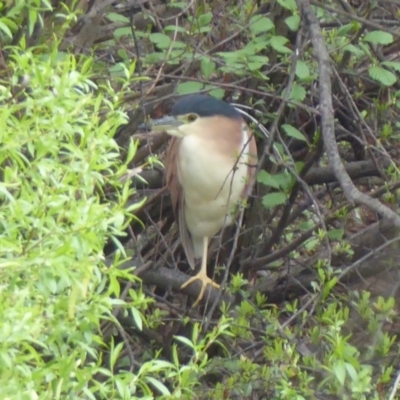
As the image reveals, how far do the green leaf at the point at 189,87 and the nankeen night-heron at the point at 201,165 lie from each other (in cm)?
56

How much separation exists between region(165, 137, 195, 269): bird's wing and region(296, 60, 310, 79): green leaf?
1047 millimetres

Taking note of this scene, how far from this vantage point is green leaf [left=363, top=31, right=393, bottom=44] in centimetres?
270

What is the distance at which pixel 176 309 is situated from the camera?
346cm

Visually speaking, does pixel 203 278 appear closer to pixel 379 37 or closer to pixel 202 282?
pixel 202 282

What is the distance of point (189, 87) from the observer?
120 inches

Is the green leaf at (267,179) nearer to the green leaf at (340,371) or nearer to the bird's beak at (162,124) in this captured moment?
the bird's beak at (162,124)

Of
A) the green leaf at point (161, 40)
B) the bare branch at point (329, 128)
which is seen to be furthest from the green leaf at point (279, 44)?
the green leaf at point (161, 40)

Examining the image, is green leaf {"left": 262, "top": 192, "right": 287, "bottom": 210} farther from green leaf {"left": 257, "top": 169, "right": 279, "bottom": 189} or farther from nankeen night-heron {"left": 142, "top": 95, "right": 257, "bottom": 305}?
nankeen night-heron {"left": 142, "top": 95, "right": 257, "bottom": 305}

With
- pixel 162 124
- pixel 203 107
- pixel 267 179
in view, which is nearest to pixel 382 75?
pixel 267 179

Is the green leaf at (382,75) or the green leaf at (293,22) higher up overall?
the green leaf at (293,22)

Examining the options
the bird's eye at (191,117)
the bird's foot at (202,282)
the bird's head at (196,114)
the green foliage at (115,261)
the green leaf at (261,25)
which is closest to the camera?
the green foliage at (115,261)

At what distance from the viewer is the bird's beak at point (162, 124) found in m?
3.37

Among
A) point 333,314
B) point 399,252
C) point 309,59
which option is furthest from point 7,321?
point 309,59

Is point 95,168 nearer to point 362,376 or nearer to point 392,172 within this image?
point 362,376
